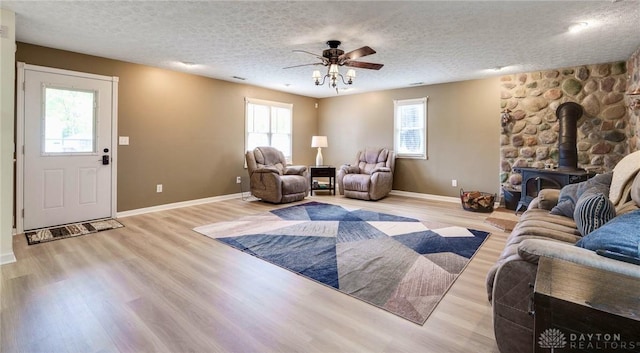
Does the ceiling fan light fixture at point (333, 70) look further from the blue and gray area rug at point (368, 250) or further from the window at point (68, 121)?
Answer: the window at point (68, 121)

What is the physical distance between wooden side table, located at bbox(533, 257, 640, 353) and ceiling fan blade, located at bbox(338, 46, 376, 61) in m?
2.84

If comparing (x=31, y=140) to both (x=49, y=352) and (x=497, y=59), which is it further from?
(x=497, y=59)

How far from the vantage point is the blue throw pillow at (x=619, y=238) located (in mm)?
1118

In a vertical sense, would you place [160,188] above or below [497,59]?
below

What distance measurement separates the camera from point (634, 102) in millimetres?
3701

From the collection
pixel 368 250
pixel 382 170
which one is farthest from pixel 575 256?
pixel 382 170

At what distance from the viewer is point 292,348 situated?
1.62 m

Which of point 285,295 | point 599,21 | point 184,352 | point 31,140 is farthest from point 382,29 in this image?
point 31,140

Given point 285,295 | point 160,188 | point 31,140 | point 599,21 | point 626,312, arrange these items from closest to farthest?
point 626,312
point 285,295
point 599,21
point 31,140
point 160,188

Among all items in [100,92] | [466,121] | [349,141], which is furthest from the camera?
[349,141]

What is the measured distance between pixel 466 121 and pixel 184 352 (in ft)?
19.0

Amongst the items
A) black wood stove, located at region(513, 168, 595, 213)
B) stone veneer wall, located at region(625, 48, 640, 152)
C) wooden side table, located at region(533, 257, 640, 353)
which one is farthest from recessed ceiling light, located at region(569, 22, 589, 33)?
wooden side table, located at region(533, 257, 640, 353)

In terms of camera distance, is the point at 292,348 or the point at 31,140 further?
the point at 31,140

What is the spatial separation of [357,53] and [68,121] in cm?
394
